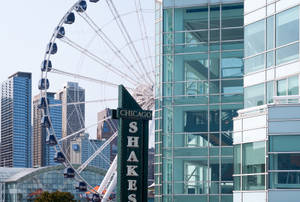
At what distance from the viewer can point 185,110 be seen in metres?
50.7

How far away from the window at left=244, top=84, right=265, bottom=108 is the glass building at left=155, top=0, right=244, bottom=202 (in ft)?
41.9

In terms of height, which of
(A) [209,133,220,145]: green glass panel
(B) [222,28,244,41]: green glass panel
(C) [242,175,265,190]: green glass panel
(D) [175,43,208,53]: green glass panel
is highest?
(B) [222,28,244,41]: green glass panel

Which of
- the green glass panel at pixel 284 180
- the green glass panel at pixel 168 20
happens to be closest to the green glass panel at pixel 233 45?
the green glass panel at pixel 168 20

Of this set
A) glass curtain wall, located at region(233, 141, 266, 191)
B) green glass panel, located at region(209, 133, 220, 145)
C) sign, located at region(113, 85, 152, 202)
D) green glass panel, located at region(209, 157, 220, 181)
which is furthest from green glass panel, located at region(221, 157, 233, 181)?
sign, located at region(113, 85, 152, 202)

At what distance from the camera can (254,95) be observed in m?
35.8

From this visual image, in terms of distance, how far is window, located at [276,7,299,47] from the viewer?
32.8 metres

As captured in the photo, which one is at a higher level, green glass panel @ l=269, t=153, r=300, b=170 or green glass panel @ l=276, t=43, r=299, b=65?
green glass panel @ l=276, t=43, r=299, b=65

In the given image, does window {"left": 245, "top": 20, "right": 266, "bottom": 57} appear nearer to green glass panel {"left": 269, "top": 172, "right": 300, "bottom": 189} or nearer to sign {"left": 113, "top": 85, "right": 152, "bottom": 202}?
sign {"left": 113, "top": 85, "right": 152, "bottom": 202}

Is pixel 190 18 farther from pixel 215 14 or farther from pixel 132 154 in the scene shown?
pixel 132 154

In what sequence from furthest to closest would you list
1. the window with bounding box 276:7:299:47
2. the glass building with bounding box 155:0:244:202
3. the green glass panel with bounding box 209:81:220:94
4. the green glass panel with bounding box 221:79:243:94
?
1. the green glass panel with bounding box 209:81:220:94
2. the green glass panel with bounding box 221:79:243:94
3. the glass building with bounding box 155:0:244:202
4. the window with bounding box 276:7:299:47

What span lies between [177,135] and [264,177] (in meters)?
19.5

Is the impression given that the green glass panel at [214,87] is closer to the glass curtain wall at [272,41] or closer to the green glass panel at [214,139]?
the green glass panel at [214,139]

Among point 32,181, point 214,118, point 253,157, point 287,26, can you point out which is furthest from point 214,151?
point 32,181

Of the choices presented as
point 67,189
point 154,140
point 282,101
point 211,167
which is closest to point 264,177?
point 282,101
